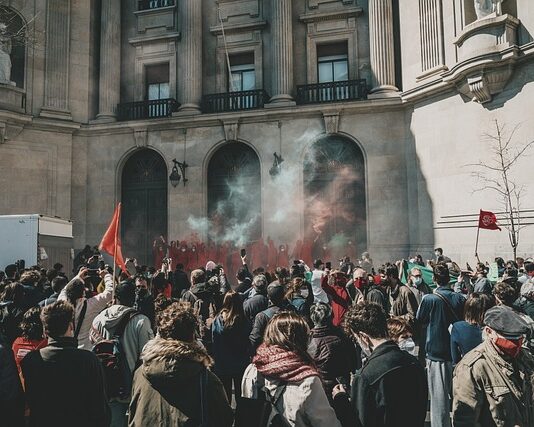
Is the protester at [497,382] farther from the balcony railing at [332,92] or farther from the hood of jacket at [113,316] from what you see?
the balcony railing at [332,92]

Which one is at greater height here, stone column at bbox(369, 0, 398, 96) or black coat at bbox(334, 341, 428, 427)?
stone column at bbox(369, 0, 398, 96)

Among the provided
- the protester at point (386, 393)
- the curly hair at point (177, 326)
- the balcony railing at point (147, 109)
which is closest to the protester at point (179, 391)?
the curly hair at point (177, 326)

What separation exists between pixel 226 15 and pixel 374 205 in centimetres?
1184

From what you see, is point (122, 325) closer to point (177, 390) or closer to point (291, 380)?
point (177, 390)

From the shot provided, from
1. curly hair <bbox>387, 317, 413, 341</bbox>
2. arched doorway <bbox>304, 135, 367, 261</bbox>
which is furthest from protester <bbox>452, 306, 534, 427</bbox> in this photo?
arched doorway <bbox>304, 135, 367, 261</bbox>

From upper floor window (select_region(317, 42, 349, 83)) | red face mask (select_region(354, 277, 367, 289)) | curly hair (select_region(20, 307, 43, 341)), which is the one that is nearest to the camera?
curly hair (select_region(20, 307, 43, 341))

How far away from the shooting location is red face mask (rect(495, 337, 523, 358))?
9.61ft

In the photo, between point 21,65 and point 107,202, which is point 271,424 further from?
point 21,65

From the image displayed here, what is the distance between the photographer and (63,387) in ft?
10.2

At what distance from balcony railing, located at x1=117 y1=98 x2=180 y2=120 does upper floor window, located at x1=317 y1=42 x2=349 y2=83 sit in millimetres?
7138

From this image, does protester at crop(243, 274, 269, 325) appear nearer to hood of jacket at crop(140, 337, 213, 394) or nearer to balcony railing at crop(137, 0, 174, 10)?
hood of jacket at crop(140, 337, 213, 394)

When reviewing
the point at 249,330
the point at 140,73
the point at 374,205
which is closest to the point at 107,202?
the point at 140,73

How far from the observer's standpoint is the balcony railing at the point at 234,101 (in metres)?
21.6

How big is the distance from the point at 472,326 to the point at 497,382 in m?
2.20
